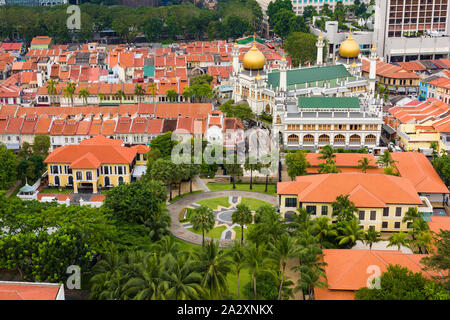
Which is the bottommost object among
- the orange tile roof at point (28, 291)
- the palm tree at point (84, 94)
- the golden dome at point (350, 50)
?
the orange tile roof at point (28, 291)

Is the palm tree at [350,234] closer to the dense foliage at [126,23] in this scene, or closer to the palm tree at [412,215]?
the palm tree at [412,215]

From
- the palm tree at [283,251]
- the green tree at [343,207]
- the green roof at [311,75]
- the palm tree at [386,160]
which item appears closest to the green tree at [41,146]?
the green roof at [311,75]

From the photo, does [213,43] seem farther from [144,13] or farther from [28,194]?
[28,194]

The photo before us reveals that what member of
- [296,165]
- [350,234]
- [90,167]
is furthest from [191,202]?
[350,234]

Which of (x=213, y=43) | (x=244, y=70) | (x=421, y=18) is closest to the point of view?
(x=244, y=70)

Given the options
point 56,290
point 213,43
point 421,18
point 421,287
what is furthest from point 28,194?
point 421,18
